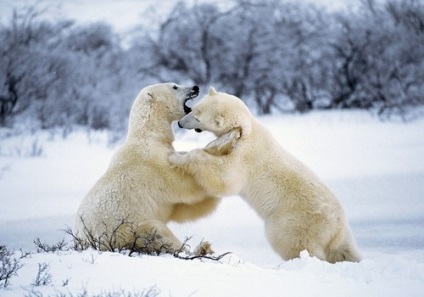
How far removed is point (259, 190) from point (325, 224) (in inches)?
22.2

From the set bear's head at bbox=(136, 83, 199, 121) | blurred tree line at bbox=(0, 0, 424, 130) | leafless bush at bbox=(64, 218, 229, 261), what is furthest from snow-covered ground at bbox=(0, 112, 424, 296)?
blurred tree line at bbox=(0, 0, 424, 130)

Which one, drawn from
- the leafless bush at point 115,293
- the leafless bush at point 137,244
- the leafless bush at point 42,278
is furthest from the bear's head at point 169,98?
the leafless bush at point 115,293

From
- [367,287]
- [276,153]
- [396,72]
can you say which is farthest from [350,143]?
[367,287]

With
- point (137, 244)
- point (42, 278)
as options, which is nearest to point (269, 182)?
point (137, 244)

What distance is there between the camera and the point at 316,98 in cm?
1939

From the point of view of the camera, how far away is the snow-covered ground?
338 cm

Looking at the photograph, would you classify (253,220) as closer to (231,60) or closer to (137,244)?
(137,244)

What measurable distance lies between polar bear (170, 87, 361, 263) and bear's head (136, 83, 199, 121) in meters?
0.13

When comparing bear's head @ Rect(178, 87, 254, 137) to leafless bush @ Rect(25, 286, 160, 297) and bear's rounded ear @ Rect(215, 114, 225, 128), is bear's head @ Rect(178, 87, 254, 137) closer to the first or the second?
bear's rounded ear @ Rect(215, 114, 225, 128)

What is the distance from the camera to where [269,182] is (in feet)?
16.3

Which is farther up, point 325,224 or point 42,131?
point 325,224

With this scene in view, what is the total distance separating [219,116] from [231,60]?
16.2 meters

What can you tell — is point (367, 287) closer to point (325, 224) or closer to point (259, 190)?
point (325, 224)

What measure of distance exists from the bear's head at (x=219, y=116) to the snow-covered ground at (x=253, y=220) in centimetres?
79
